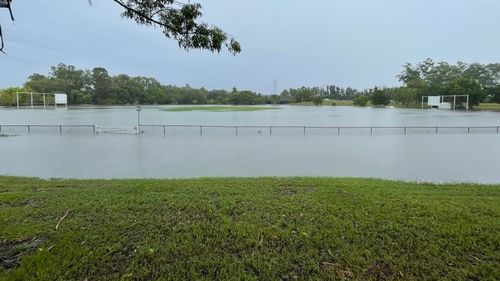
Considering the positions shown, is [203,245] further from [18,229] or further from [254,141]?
[254,141]

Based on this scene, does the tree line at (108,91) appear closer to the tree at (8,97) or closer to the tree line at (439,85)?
the tree at (8,97)

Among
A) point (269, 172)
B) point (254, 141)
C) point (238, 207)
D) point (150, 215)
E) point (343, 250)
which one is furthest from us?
point (254, 141)

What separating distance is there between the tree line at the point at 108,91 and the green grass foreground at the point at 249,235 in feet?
273

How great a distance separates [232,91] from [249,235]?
328ft

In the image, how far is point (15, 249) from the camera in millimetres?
2945

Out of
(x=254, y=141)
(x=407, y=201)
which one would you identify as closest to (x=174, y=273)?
(x=407, y=201)

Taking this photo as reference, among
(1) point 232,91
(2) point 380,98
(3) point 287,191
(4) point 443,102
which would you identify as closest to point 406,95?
(2) point 380,98

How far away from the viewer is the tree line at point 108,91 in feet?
256

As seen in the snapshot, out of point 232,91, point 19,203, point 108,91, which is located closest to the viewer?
point 19,203

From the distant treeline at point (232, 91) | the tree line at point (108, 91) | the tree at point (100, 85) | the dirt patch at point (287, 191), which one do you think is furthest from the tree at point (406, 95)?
the dirt patch at point (287, 191)

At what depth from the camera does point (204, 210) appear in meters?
4.06

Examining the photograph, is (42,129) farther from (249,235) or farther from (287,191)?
(249,235)

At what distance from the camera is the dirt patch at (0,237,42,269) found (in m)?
2.73

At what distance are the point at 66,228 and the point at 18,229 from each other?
0.50 metres
